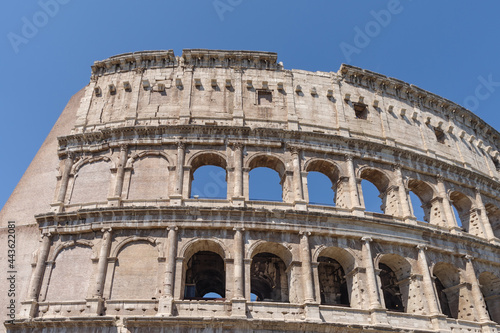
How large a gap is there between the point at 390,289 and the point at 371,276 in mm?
4185

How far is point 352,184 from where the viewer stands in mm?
19312

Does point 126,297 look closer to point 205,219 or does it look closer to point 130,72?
point 205,219

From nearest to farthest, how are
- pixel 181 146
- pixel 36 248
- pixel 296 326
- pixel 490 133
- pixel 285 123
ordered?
pixel 296 326 → pixel 36 248 → pixel 181 146 → pixel 285 123 → pixel 490 133

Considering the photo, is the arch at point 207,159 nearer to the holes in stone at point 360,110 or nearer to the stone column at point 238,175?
the stone column at point 238,175

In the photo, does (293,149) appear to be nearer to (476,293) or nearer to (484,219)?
(476,293)

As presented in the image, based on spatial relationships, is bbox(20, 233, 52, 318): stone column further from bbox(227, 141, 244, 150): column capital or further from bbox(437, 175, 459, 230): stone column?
bbox(437, 175, 459, 230): stone column

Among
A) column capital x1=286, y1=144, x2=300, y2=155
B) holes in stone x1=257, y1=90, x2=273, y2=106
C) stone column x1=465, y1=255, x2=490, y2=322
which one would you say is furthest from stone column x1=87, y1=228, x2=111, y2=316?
stone column x1=465, y1=255, x2=490, y2=322

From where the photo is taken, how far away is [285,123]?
20.8m

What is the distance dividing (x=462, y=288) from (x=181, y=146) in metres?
13.6

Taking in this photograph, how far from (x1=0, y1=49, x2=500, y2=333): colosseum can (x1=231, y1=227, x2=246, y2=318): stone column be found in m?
0.05

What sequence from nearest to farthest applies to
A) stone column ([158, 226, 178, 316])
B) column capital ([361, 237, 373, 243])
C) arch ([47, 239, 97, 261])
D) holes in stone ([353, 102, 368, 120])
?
stone column ([158, 226, 178, 316]), arch ([47, 239, 97, 261]), column capital ([361, 237, 373, 243]), holes in stone ([353, 102, 368, 120])

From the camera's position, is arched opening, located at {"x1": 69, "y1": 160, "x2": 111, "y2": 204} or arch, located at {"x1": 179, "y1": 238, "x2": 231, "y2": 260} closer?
arch, located at {"x1": 179, "y1": 238, "x2": 231, "y2": 260}

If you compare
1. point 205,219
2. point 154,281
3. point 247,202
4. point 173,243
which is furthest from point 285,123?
point 154,281

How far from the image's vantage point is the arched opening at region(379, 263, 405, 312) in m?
19.8
